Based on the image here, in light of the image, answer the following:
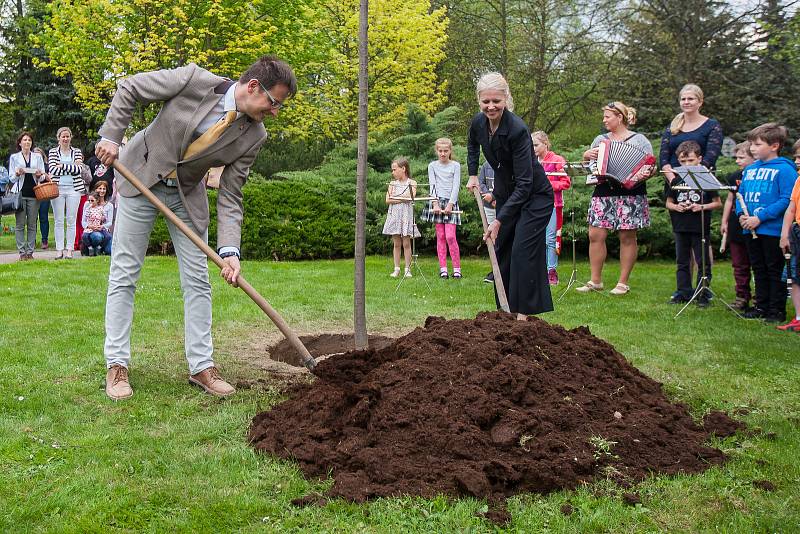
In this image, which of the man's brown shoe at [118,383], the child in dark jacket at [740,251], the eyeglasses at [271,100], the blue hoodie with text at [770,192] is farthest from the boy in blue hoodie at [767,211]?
the man's brown shoe at [118,383]

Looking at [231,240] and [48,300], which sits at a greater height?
[231,240]

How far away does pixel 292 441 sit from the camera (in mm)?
3799

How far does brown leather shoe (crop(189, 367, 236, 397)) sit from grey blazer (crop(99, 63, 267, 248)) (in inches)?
35.6

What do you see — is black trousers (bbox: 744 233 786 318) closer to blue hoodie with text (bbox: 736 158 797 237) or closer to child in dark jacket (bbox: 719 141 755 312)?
blue hoodie with text (bbox: 736 158 797 237)

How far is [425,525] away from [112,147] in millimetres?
2841

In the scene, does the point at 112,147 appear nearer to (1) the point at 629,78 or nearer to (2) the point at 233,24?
(1) the point at 629,78

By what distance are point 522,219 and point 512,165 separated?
0.42 meters

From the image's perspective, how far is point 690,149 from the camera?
8102 millimetres

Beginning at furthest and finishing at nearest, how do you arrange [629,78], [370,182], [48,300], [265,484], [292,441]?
1. [629,78]
2. [370,182]
3. [48,300]
4. [292,441]
5. [265,484]

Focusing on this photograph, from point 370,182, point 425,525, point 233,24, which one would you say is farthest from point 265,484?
point 233,24

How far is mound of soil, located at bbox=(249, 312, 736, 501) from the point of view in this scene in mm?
3453

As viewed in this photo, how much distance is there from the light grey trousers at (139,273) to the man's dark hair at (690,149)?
18.1 ft

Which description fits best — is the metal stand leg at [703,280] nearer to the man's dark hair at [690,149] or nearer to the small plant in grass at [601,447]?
the man's dark hair at [690,149]

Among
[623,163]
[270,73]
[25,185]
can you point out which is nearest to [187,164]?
[270,73]
